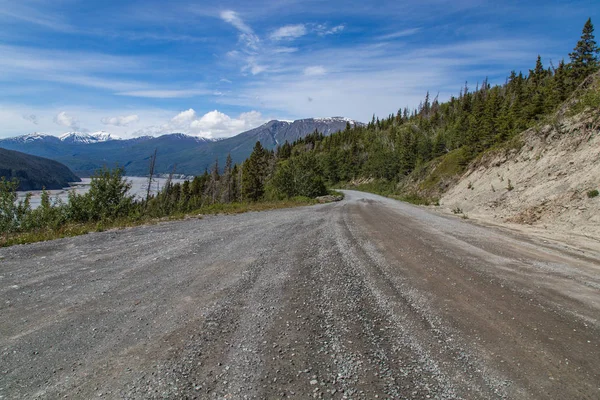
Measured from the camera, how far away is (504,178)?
77.6 feet

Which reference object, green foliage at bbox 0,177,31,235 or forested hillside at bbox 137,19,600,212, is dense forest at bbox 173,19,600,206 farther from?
green foliage at bbox 0,177,31,235

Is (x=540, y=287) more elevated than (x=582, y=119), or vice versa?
(x=582, y=119)

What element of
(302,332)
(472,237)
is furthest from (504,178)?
(302,332)

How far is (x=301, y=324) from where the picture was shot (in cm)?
464

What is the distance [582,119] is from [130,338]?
2577 cm

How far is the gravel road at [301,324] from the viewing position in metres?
3.35

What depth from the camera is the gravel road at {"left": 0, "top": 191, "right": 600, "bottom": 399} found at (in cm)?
335

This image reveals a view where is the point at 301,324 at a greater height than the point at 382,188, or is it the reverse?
the point at 301,324

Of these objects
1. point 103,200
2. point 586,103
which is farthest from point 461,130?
point 103,200

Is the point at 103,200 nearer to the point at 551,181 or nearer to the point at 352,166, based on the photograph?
the point at 551,181

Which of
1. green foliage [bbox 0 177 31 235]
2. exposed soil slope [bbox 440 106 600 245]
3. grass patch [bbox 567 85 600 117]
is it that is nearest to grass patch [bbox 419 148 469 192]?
exposed soil slope [bbox 440 106 600 245]

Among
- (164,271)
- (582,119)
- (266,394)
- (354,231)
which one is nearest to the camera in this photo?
(266,394)

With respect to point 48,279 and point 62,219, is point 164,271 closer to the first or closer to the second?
point 48,279

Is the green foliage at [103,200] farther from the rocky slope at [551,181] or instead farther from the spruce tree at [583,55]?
the spruce tree at [583,55]
